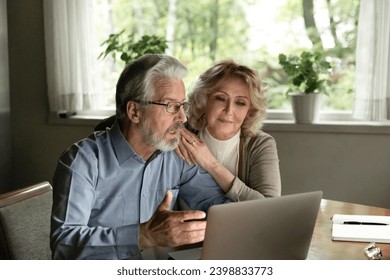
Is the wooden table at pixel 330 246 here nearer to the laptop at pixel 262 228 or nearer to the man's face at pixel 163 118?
the laptop at pixel 262 228

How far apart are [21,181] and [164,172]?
7.73 feet

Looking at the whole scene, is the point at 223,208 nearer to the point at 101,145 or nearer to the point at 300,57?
the point at 101,145

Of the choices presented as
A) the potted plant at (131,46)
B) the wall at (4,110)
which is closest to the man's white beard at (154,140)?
the potted plant at (131,46)

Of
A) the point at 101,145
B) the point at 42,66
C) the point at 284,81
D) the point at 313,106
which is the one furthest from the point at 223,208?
the point at 42,66

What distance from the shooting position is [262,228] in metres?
1.39

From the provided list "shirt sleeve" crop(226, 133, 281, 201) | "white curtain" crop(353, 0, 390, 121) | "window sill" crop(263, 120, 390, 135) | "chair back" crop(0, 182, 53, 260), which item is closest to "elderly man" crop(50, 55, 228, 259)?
"chair back" crop(0, 182, 53, 260)

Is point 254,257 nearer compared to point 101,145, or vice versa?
point 254,257

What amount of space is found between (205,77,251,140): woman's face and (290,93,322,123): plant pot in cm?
121

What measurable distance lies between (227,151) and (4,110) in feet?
6.74

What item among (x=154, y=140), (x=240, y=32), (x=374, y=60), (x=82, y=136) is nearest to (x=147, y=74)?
(x=154, y=140)

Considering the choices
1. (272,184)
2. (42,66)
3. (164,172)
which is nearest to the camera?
(164,172)

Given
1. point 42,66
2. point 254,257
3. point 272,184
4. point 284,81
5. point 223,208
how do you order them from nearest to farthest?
point 223,208 < point 254,257 < point 272,184 < point 284,81 < point 42,66

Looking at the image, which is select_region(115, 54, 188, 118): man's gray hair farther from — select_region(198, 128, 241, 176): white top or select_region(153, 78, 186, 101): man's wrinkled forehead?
select_region(198, 128, 241, 176): white top

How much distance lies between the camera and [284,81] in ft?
11.9
